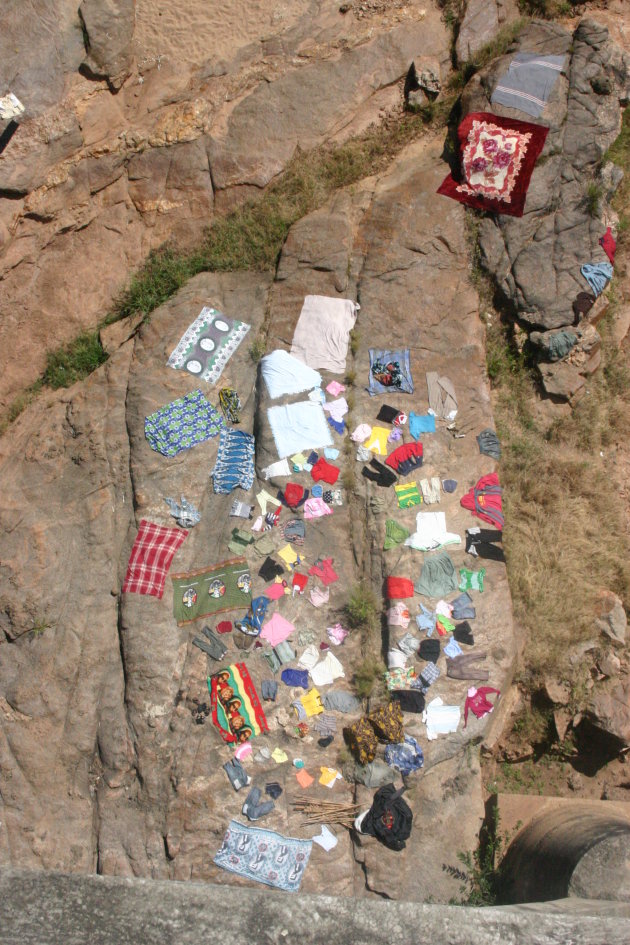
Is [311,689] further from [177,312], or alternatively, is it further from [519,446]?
[177,312]

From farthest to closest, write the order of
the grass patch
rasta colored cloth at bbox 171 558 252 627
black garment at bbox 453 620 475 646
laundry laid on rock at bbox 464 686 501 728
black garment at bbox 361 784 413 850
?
the grass patch
rasta colored cloth at bbox 171 558 252 627
black garment at bbox 453 620 475 646
laundry laid on rock at bbox 464 686 501 728
black garment at bbox 361 784 413 850

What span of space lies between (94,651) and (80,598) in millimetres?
437

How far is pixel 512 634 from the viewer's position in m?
5.36

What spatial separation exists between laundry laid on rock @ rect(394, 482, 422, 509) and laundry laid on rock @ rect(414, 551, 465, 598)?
1.52 ft

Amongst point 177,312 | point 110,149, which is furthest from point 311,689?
point 110,149

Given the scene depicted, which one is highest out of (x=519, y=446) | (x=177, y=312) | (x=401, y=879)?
(x=177, y=312)

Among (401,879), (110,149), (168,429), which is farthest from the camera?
(110,149)

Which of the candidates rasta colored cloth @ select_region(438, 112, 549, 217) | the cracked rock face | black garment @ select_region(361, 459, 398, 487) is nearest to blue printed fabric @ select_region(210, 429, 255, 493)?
the cracked rock face

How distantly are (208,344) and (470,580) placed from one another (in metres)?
2.96

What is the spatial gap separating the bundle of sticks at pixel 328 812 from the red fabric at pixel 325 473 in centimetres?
239

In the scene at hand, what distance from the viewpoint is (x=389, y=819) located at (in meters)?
4.99

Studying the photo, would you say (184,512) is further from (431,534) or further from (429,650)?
(429,650)

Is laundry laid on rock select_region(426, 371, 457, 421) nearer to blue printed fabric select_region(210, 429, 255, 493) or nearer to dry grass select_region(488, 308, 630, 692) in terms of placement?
dry grass select_region(488, 308, 630, 692)

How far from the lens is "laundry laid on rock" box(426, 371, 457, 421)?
5.80 m
